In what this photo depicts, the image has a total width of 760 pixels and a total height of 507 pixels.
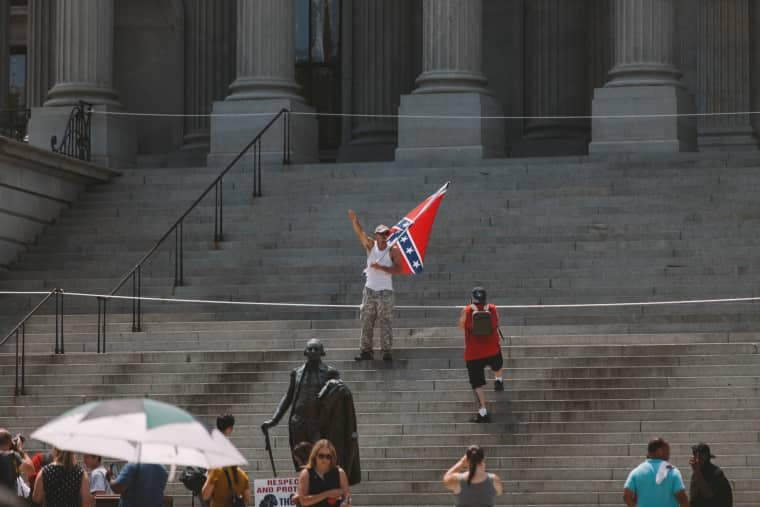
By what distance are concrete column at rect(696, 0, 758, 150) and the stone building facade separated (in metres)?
0.03

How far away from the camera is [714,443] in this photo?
19.6 m

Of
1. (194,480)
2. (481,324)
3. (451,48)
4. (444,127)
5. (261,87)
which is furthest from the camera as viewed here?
(261,87)

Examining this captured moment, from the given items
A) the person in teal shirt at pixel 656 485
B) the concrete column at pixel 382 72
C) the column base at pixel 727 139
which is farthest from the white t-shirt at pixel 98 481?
the column base at pixel 727 139

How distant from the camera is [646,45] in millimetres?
31562

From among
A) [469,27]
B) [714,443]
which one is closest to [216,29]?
[469,27]

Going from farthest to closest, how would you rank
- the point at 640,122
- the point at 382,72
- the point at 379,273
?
1. the point at 382,72
2. the point at 640,122
3. the point at 379,273

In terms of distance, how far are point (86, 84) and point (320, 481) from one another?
20.9 metres

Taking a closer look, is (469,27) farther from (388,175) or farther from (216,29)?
(216,29)

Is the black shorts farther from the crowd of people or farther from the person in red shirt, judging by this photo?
the crowd of people

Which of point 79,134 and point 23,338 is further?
point 79,134

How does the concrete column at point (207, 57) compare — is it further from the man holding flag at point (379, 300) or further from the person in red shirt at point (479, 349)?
the person in red shirt at point (479, 349)

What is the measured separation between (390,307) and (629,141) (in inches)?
404

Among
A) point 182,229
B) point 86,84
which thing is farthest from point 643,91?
point 86,84

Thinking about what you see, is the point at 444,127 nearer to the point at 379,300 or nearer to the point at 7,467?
the point at 379,300
